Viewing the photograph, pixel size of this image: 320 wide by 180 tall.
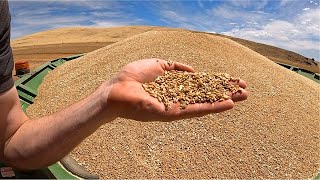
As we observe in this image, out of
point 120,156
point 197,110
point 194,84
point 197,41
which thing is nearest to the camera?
point 197,110

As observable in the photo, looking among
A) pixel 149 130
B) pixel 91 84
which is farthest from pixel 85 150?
pixel 91 84

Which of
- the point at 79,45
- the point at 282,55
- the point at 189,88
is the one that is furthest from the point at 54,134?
the point at 282,55

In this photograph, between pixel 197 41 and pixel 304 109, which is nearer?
pixel 304 109

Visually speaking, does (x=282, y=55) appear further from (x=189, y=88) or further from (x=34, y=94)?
(x=189, y=88)

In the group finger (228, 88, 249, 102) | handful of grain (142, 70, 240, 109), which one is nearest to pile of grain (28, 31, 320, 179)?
handful of grain (142, 70, 240, 109)

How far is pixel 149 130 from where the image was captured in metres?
4.88

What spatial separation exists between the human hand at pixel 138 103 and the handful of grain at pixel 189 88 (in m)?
0.07

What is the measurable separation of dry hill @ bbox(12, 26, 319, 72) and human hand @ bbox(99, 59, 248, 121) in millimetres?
13899

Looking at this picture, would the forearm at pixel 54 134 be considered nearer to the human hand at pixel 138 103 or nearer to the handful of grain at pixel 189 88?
the human hand at pixel 138 103

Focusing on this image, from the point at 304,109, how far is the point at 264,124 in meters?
1.23

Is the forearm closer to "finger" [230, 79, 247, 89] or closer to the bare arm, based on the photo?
the bare arm

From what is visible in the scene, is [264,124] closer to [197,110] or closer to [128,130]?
[128,130]

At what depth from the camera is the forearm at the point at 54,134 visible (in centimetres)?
199

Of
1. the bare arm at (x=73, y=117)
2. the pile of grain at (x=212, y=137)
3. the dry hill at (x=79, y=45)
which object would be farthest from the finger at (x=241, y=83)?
the dry hill at (x=79, y=45)
